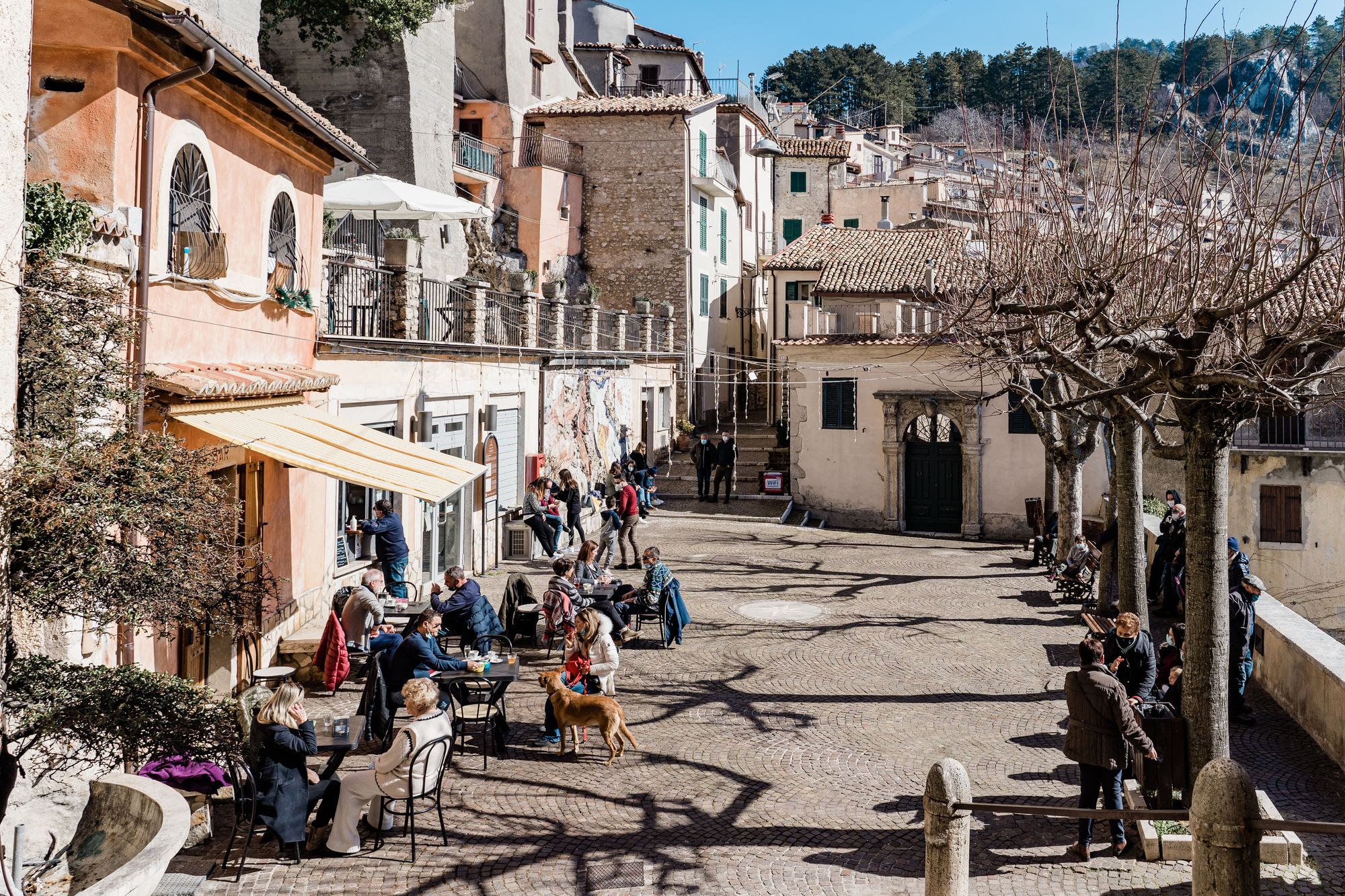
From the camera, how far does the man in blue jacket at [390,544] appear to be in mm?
13555

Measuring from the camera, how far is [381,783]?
25.2ft

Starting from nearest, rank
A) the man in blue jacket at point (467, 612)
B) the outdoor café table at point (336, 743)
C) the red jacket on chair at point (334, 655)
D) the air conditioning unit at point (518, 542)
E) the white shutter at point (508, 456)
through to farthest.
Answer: the outdoor café table at point (336, 743) < the red jacket on chair at point (334, 655) < the man in blue jacket at point (467, 612) < the white shutter at point (508, 456) < the air conditioning unit at point (518, 542)

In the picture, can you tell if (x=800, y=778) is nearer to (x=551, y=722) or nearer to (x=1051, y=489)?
(x=551, y=722)

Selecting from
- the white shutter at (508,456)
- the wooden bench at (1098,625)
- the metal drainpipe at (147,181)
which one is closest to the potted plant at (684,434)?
the white shutter at (508,456)

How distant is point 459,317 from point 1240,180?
13.0 meters

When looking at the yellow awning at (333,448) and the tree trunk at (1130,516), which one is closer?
the yellow awning at (333,448)

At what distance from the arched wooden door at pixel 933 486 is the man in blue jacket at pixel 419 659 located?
67.2 ft

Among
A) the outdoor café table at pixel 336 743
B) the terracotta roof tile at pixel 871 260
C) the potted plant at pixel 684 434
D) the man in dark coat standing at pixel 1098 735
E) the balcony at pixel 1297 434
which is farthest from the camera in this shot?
the potted plant at pixel 684 434

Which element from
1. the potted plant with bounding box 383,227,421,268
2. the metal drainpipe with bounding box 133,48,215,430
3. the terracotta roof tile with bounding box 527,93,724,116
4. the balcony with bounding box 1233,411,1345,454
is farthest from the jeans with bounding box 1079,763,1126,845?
the terracotta roof tile with bounding box 527,93,724,116

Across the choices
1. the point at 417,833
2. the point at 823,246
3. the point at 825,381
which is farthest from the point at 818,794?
the point at 823,246

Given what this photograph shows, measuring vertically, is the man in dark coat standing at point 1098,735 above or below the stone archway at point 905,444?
below

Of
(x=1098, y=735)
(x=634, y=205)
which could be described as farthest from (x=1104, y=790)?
(x=634, y=205)

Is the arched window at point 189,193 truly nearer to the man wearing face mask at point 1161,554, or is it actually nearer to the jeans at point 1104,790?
the jeans at point 1104,790

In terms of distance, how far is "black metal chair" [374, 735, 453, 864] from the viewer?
24.9ft
